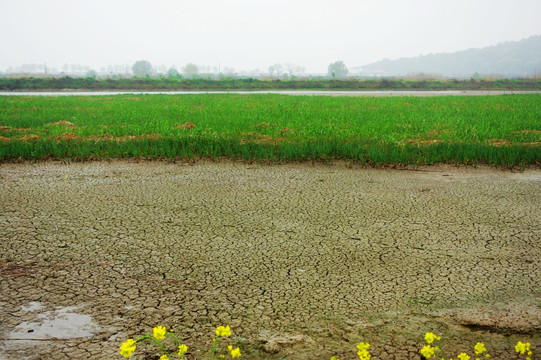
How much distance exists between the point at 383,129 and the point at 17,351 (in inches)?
304

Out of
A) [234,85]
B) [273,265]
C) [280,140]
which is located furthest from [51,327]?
[234,85]

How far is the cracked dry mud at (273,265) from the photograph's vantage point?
2.07 meters

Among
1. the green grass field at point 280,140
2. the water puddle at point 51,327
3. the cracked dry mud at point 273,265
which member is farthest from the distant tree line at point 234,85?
the water puddle at point 51,327

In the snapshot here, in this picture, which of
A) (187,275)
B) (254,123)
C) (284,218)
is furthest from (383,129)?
(187,275)

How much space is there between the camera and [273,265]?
9.34 ft

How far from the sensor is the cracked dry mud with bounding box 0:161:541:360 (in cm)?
207

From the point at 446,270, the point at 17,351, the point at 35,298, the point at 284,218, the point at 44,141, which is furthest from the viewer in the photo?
the point at 44,141

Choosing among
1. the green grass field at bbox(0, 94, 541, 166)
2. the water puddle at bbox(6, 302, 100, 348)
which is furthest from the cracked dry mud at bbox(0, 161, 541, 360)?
the green grass field at bbox(0, 94, 541, 166)

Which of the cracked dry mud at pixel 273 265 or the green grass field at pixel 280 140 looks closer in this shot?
the cracked dry mud at pixel 273 265

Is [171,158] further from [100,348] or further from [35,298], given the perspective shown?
[100,348]

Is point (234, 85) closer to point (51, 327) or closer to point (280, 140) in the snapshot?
point (280, 140)

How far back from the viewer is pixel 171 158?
21.1ft

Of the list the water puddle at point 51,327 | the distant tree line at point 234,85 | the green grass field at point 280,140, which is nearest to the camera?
the water puddle at point 51,327

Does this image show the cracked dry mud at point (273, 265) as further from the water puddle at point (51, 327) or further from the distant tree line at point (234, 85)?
the distant tree line at point (234, 85)
